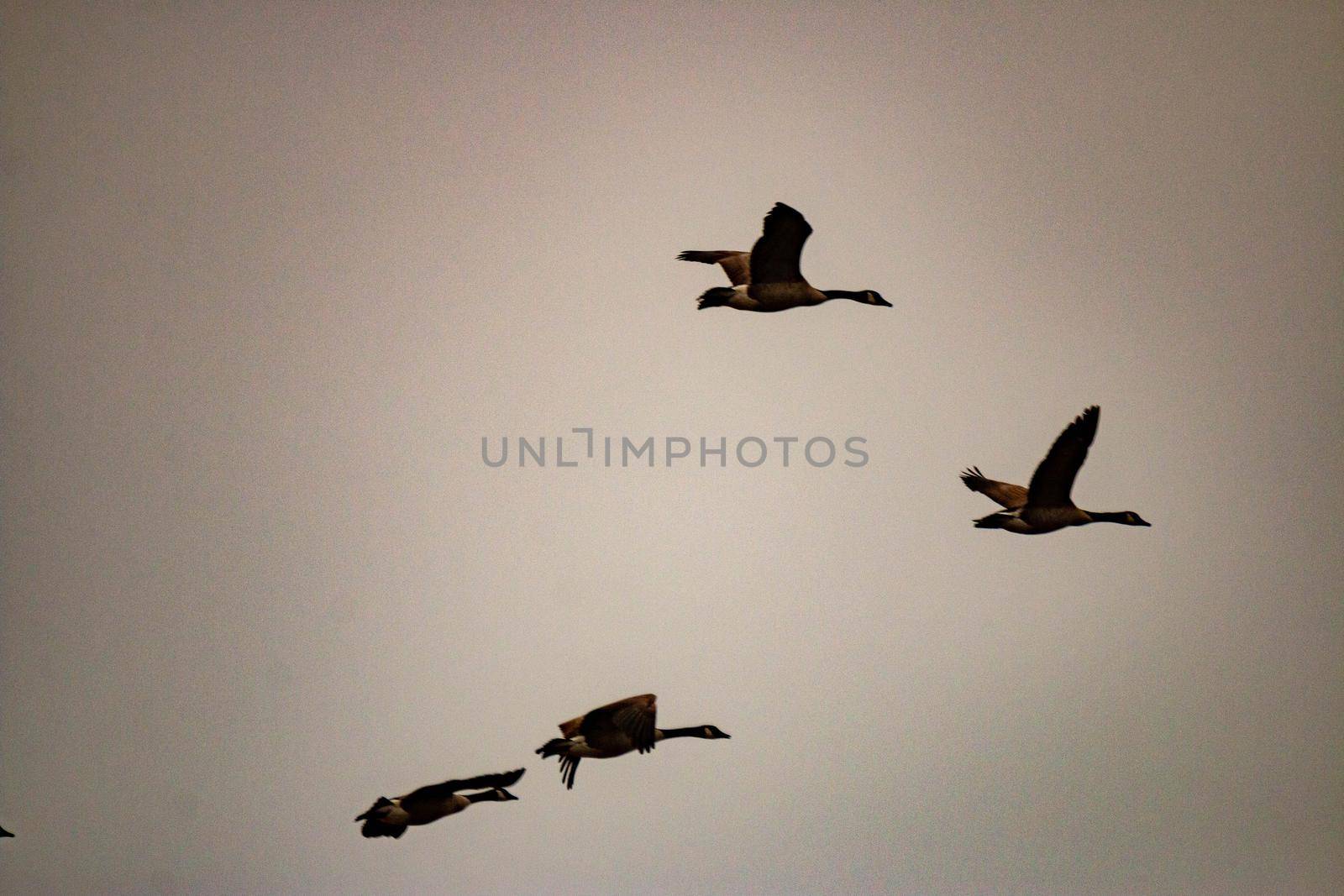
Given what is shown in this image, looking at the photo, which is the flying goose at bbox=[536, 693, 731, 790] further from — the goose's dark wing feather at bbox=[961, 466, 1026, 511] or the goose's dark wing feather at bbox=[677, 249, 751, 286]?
the goose's dark wing feather at bbox=[677, 249, 751, 286]

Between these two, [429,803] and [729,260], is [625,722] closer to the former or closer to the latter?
[429,803]

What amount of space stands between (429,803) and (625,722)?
458 millimetres

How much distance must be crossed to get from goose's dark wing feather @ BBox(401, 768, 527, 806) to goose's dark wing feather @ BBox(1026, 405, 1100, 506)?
1296 mm

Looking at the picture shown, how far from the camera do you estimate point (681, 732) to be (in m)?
2.60

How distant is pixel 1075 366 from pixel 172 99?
7.03 ft

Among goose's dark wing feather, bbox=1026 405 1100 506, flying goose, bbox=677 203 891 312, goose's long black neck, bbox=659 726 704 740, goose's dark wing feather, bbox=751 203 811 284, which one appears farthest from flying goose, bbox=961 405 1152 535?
goose's long black neck, bbox=659 726 704 740

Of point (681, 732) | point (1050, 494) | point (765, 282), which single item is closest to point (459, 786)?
point (681, 732)

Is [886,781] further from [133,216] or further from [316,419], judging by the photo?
[133,216]

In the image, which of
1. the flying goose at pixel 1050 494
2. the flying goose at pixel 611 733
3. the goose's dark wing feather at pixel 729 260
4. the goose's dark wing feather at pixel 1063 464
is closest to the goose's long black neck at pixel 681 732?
the flying goose at pixel 611 733

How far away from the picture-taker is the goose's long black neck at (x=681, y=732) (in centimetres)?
260

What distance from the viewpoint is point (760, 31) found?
2736 mm

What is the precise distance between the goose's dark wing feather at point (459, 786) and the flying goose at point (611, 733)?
0.30ft

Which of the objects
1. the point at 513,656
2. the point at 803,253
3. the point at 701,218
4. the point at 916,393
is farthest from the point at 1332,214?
the point at 513,656

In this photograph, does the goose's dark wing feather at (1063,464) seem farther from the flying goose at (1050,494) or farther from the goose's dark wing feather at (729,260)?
the goose's dark wing feather at (729,260)
